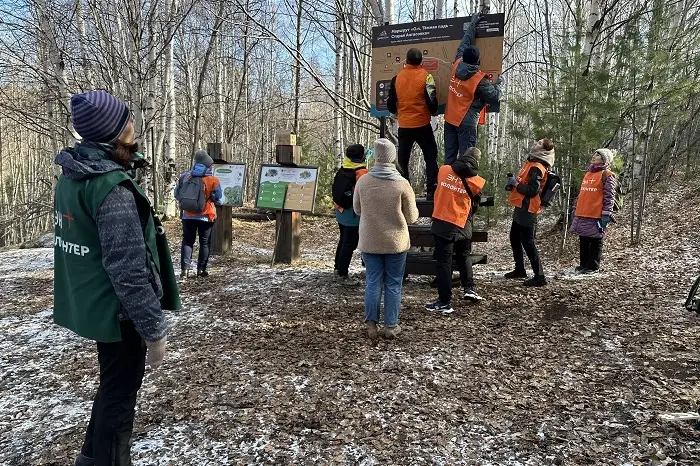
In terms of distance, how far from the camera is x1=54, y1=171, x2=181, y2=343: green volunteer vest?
2.13 meters

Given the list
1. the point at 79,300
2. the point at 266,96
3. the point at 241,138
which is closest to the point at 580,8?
the point at 79,300

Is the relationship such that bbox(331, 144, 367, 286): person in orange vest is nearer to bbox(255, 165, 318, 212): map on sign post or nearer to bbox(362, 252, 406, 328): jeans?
bbox(362, 252, 406, 328): jeans

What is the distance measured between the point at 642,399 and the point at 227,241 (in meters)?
7.58

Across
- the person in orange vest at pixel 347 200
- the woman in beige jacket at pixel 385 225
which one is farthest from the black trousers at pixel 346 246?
the woman in beige jacket at pixel 385 225

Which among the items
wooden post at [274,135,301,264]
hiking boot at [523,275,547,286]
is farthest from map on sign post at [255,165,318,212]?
hiking boot at [523,275,547,286]

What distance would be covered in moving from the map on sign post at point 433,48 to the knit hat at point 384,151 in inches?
113

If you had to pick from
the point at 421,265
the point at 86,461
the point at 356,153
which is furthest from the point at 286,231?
the point at 86,461

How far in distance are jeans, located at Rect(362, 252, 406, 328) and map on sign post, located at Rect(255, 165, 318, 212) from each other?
142 inches

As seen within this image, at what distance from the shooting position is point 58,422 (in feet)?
11.1

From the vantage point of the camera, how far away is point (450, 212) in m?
5.46

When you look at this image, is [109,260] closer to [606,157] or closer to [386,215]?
[386,215]

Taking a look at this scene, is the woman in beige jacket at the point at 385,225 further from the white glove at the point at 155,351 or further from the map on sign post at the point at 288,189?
the map on sign post at the point at 288,189

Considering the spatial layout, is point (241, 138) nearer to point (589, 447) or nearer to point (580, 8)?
point (580, 8)

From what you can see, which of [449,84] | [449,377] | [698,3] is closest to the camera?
[449,377]
